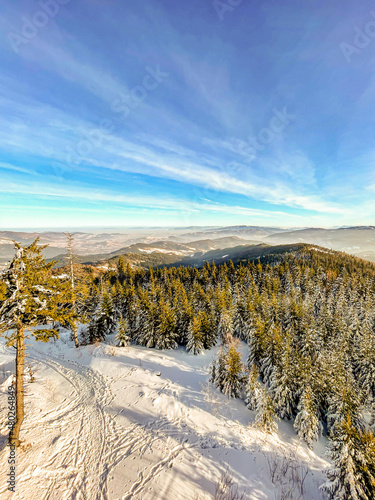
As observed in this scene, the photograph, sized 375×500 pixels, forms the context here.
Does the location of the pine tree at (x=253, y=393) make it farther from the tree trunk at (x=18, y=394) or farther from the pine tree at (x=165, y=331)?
the pine tree at (x=165, y=331)

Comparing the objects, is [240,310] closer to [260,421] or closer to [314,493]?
[260,421]

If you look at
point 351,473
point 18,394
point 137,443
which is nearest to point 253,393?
point 351,473

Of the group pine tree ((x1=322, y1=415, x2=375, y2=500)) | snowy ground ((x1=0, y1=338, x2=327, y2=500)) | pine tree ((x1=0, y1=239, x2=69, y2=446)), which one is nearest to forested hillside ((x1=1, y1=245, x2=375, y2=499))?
pine tree ((x1=322, y1=415, x2=375, y2=500))

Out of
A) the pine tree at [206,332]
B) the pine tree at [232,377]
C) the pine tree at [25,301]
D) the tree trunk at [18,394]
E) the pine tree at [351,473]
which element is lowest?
the pine tree at [206,332]

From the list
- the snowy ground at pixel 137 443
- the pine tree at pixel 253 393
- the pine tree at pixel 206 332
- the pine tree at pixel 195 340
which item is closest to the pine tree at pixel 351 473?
the snowy ground at pixel 137 443

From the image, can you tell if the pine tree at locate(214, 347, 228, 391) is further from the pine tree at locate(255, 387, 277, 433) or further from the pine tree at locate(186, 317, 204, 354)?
the pine tree at locate(186, 317, 204, 354)

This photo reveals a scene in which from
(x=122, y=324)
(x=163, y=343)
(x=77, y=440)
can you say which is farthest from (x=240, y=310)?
(x=77, y=440)

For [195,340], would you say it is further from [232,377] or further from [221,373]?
[232,377]
